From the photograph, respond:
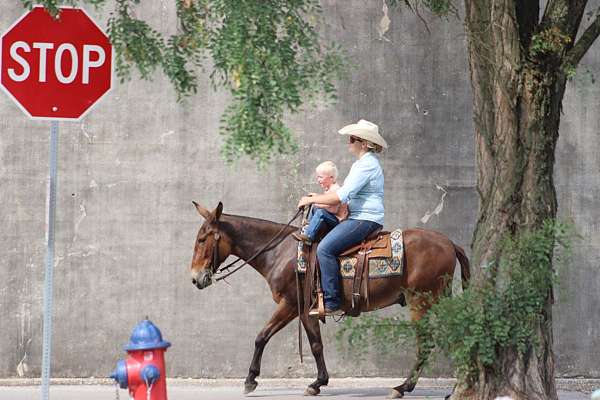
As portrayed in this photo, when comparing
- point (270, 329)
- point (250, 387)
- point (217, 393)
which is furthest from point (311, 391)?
point (217, 393)

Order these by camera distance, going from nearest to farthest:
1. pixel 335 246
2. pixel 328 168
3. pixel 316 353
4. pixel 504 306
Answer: pixel 504 306, pixel 335 246, pixel 328 168, pixel 316 353

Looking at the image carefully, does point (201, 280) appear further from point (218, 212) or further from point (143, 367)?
point (143, 367)

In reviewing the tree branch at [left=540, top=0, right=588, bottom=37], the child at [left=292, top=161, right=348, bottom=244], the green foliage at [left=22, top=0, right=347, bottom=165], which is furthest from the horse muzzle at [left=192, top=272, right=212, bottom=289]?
the tree branch at [left=540, top=0, right=588, bottom=37]

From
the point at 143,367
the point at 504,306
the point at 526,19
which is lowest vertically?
the point at 143,367

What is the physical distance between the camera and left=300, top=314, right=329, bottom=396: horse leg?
11.0 metres

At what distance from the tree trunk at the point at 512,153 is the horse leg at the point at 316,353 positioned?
2.27m

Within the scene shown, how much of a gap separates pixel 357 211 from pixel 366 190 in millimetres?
207

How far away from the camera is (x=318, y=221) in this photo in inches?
421

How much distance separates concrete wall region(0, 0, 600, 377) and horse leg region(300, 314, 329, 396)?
2.46 feet

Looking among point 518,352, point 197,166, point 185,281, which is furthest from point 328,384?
point 518,352

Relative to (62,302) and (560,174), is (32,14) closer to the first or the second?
(62,302)

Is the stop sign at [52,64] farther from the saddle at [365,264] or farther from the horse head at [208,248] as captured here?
the saddle at [365,264]

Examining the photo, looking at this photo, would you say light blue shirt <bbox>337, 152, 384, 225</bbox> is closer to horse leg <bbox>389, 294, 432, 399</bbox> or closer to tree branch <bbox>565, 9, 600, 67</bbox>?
horse leg <bbox>389, 294, 432, 399</bbox>

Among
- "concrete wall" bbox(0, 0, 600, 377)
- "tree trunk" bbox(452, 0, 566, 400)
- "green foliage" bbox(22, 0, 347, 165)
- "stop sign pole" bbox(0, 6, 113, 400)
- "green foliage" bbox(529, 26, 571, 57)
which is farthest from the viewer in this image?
"concrete wall" bbox(0, 0, 600, 377)
